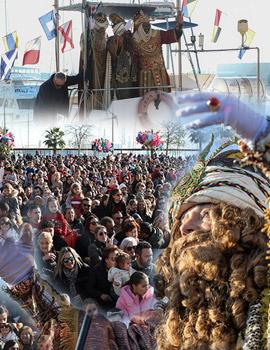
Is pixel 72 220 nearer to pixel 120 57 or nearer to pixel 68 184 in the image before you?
pixel 68 184

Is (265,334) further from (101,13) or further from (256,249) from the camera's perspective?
(101,13)

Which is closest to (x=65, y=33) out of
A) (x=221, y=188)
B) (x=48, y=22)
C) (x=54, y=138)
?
(x=48, y=22)

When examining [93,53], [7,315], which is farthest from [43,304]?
[93,53]

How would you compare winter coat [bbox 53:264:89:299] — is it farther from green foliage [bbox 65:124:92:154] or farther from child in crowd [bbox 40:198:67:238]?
→ green foliage [bbox 65:124:92:154]

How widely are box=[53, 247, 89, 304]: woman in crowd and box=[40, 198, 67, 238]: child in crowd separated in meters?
1.31

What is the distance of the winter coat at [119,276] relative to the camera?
4638 millimetres

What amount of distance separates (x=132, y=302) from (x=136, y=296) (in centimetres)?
7

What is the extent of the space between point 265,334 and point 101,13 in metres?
28.6

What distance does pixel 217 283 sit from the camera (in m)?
1.39

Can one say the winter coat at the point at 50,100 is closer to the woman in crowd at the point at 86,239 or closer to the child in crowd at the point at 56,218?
the child in crowd at the point at 56,218

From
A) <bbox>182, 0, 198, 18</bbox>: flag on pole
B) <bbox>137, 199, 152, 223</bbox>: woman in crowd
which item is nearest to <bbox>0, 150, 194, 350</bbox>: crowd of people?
<bbox>137, 199, 152, 223</bbox>: woman in crowd

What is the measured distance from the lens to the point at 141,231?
6.77 metres

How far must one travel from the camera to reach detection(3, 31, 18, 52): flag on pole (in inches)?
1014

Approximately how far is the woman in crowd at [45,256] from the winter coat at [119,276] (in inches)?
20.7
